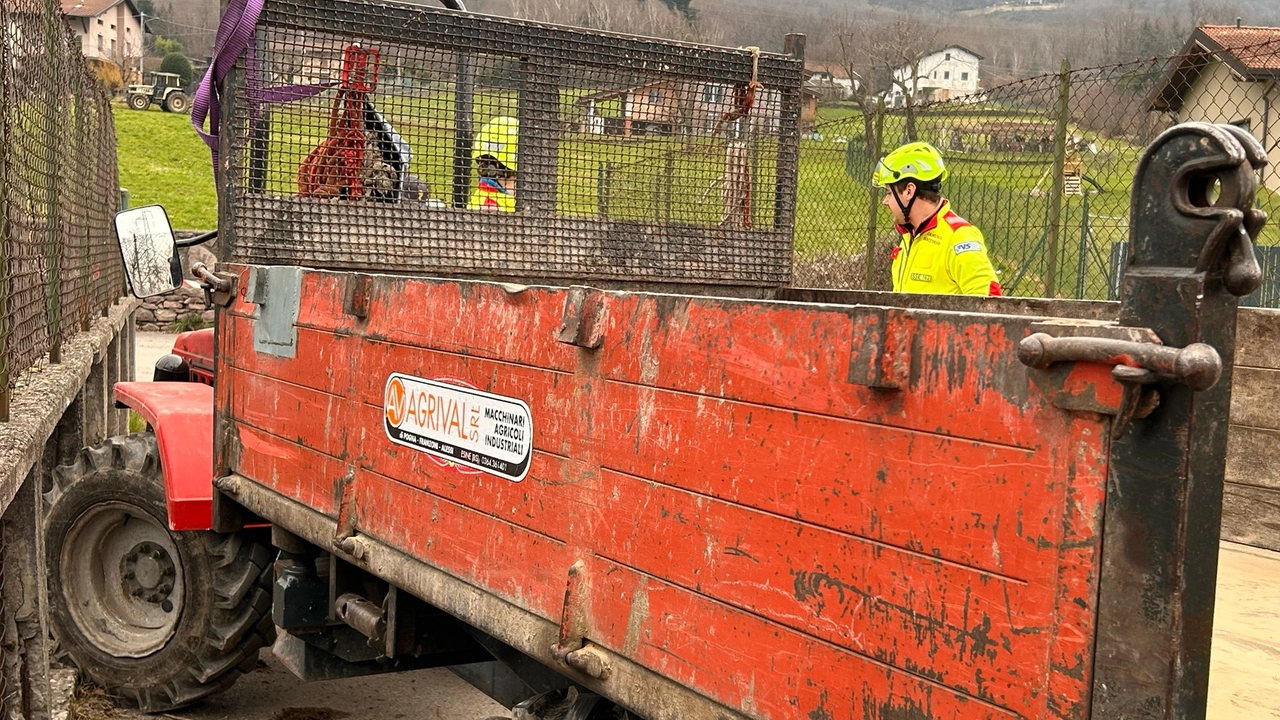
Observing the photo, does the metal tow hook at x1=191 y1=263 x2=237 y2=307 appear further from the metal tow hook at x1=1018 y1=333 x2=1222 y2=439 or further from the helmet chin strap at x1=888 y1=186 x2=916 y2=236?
the metal tow hook at x1=1018 y1=333 x2=1222 y2=439

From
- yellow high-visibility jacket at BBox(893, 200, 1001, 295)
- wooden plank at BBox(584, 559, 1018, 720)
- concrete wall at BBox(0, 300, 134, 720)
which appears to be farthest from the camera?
yellow high-visibility jacket at BBox(893, 200, 1001, 295)

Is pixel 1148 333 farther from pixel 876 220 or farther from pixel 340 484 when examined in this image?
pixel 876 220

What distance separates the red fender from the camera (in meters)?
4.51

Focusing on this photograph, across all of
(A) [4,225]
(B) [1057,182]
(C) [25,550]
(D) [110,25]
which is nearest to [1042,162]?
(B) [1057,182]

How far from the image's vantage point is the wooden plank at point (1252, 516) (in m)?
3.67

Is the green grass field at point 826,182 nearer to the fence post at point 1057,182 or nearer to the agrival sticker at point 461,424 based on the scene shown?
the fence post at point 1057,182

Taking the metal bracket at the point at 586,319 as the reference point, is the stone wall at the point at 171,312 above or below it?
below

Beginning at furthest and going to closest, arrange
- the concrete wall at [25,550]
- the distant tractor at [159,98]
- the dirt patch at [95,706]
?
the distant tractor at [159,98]
the dirt patch at [95,706]
the concrete wall at [25,550]

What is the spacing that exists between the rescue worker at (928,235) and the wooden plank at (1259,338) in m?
1.56

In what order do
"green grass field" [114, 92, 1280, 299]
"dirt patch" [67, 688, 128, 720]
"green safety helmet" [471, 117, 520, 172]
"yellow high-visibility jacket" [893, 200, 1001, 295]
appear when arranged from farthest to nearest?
1. "yellow high-visibility jacket" [893, 200, 1001, 295]
2. "green safety helmet" [471, 117, 520, 172]
3. "green grass field" [114, 92, 1280, 299]
4. "dirt patch" [67, 688, 128, 720]

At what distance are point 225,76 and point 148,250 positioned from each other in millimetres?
966

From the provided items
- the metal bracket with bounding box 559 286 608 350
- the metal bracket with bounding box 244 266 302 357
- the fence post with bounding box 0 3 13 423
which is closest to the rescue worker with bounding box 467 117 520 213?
the metal bracket with bounding box 244 266 302 357

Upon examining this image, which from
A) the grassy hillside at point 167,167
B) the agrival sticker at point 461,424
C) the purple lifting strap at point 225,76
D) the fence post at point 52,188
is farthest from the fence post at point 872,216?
the grassy hillside at point 167,167

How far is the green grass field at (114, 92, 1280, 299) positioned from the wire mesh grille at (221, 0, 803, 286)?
1cm
